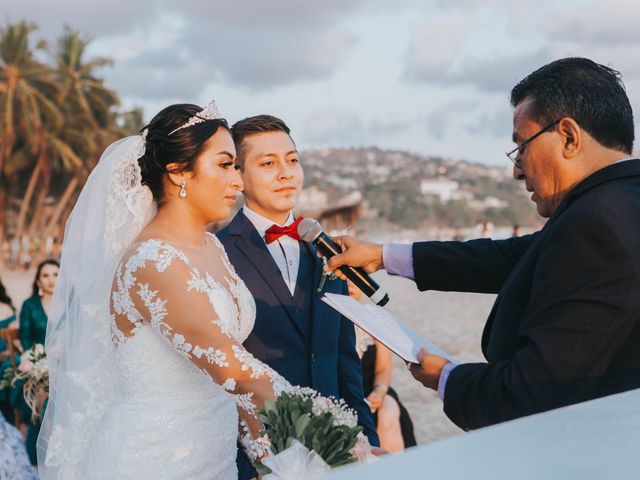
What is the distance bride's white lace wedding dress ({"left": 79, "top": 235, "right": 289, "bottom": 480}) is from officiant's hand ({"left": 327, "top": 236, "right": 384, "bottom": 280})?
0.48 metres

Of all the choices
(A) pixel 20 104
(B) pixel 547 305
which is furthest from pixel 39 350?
(A) pixel 20 104

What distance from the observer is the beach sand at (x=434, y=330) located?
8.98 m

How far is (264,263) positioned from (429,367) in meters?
1.48

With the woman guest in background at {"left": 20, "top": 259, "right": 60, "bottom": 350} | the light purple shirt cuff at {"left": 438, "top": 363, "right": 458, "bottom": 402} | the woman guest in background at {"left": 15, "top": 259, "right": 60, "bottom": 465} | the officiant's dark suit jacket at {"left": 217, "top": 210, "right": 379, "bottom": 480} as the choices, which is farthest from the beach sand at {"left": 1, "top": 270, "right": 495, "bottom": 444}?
the light purple shirt cuff at {"left": 438, "top": 363, "right": 458, "bottom": 402}

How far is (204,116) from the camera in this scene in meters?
3.21

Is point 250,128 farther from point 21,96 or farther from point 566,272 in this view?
point 21,96

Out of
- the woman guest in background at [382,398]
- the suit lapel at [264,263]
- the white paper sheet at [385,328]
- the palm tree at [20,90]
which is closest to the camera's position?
the white paper sheet at [385,328]

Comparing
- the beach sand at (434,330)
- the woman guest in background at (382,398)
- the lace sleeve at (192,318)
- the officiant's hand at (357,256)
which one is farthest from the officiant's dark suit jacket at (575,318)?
the beach sand at (434,330)

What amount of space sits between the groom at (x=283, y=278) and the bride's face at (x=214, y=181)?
→ 1.78 ft

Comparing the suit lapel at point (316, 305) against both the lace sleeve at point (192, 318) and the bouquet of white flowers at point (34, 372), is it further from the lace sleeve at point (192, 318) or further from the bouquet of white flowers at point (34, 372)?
the bouquet of white flowers at point (34, 372)

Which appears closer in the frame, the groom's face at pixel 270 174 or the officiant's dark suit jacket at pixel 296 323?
the officiant's dark suit jacket at pixel 296 323

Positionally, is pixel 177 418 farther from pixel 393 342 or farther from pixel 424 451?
pixel 424 451

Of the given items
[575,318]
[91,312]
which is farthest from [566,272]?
[91,312]

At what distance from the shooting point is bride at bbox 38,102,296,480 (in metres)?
2.72
